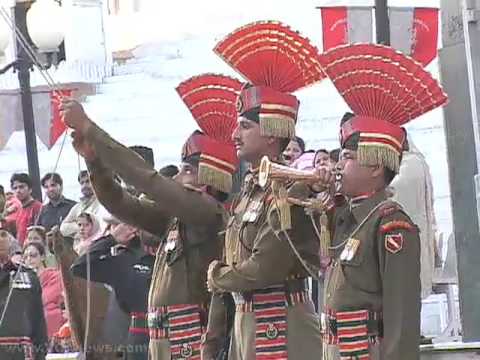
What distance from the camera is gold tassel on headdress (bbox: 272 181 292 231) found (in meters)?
6.95

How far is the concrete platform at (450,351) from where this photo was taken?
939 centimetres

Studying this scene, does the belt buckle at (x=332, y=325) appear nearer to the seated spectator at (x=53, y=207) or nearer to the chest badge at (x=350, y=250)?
the chest badge at (x=350, y=250)

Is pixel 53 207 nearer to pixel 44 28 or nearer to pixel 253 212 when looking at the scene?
pixel 44 28

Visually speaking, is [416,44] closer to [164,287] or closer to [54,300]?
[54,300]

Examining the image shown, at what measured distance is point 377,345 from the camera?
6.44 metres

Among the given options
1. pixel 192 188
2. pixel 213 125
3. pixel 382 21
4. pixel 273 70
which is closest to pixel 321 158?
pixel 213 125

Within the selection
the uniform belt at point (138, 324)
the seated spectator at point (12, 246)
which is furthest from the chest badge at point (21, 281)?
the uniform belt at point (138, 324)

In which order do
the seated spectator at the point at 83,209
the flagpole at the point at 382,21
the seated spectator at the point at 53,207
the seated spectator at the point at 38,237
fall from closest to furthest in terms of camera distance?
the seated spectator at the point at 38,237, the flagpole at the point at 382,21, the seated spectator at the point at 83,209, the seated spectator at the point at 53,207

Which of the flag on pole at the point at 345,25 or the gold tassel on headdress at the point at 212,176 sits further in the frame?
the flag on pole at the point at 345,25

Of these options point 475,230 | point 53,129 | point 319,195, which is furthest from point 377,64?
point 53,129

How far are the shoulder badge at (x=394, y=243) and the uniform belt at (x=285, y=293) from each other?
0.87 m

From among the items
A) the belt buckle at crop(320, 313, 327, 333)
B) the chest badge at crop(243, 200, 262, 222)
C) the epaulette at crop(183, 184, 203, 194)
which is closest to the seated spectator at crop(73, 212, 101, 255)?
the epaulette at crop(183, 184, 203, 194)

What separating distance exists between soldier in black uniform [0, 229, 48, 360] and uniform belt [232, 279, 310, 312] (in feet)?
10.8

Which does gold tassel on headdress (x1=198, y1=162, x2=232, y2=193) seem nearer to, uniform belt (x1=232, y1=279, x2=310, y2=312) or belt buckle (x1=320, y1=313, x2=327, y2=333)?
uniform belt (x1=232, y1=279, x2=310, y2=312)
